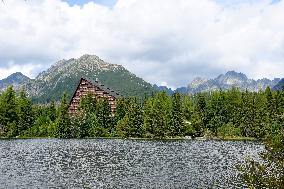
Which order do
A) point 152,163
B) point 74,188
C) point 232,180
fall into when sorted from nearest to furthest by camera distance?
point 74,188
point 232,180
point 152,163

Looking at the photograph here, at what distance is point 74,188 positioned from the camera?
47.7 m

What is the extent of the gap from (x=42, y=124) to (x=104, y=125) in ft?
82.1

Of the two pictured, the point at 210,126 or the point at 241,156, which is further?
the point at 210,126

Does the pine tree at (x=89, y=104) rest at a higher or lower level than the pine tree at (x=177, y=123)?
higher

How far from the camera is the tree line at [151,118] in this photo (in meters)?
144

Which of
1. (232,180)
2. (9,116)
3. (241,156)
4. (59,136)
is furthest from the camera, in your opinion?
(9,116)

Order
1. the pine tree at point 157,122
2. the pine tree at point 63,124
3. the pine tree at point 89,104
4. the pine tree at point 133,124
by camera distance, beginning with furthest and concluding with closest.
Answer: the pine tree at point 89,104
the pine tree at point 63,124
the pine tree at point 133,124
the pine tree at point 157,122

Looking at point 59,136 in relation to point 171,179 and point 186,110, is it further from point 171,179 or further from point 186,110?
point 171,179

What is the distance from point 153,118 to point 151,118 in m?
0.92

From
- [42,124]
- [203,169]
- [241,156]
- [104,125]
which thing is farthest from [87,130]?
[203,169]

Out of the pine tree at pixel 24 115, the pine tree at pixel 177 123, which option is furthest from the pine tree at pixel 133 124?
the pine tree at pixel 24 115

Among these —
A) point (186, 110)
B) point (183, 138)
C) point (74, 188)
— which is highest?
point (186, 110)

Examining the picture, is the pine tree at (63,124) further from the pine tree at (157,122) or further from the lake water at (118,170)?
the lake water at (118,170)

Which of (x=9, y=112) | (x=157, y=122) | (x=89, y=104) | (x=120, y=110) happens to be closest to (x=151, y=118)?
(x=157, y=122)
